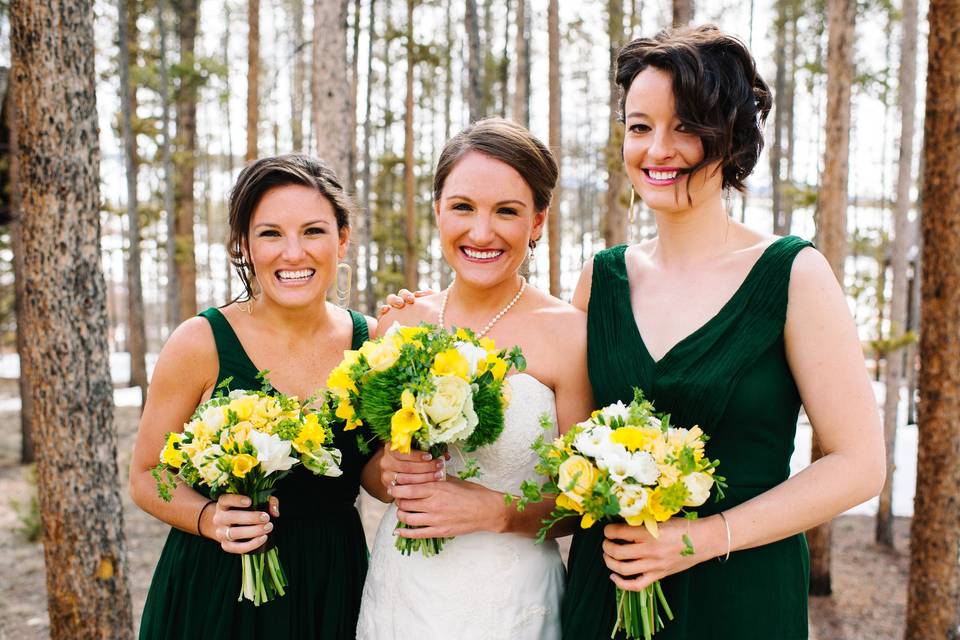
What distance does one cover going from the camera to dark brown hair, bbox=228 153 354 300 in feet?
9.46

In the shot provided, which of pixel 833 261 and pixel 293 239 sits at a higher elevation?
pixel 293 239

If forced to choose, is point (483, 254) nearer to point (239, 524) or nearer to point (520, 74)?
point (239, 524)

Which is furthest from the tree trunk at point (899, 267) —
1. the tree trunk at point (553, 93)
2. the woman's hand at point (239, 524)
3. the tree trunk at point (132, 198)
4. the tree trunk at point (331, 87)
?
the tree trunk at point (132, 198)

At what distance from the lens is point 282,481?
9.37 ft

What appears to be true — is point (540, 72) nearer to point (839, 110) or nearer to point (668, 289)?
point (839, 110)

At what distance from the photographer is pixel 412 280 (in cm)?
1658

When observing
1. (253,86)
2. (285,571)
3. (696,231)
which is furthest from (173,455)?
(253,86)

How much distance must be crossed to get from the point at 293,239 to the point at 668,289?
4.57 ft

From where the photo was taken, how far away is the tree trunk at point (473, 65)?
471 inches

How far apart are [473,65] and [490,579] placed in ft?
36.0

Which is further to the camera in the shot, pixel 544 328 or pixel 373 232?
pixel 373 232

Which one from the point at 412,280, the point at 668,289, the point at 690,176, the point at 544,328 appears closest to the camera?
the point at 690,176

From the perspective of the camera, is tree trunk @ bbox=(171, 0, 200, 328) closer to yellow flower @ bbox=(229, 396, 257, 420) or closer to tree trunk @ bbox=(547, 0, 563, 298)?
tree trunk @ bbox=(547, 0, 563, 298)

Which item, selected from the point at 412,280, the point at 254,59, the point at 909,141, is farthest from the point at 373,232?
the point at 909,141
